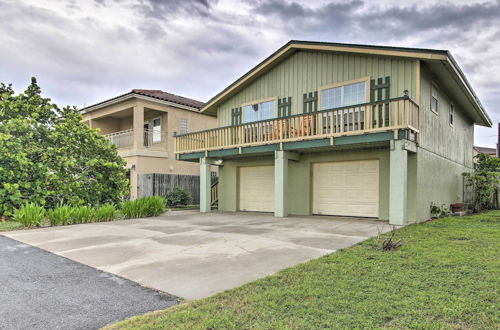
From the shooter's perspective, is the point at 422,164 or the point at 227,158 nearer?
the point at 422,164

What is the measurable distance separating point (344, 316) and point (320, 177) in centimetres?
982

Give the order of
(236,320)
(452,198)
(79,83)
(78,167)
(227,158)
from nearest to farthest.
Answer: (236,320)
(78,167)
(452,198)
(227,158)
(79,83)

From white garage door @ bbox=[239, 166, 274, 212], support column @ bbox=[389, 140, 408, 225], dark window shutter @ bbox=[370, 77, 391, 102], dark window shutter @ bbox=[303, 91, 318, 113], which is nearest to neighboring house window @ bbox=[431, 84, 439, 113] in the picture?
dark window shutter @ bbox=[370, 77, 391, 102]

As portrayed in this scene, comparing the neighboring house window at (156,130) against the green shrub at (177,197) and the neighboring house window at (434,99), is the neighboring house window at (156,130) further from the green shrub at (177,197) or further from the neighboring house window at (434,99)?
the neighboring house window at (434,99)

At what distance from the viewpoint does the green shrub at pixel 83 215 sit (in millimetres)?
10094

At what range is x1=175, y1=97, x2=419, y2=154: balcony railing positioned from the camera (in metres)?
9.27

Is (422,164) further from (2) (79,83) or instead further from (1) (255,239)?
(2) (79,83)

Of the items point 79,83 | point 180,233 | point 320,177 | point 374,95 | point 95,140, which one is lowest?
point 180,233

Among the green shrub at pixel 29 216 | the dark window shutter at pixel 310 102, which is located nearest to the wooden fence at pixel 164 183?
the green shrub at pixel 29 216

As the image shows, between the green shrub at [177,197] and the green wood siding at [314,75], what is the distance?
14.6 feet

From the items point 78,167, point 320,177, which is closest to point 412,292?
point 320,177

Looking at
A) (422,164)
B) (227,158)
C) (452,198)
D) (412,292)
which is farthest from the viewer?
(227,158)

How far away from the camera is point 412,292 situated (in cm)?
345

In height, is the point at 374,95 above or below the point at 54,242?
above
